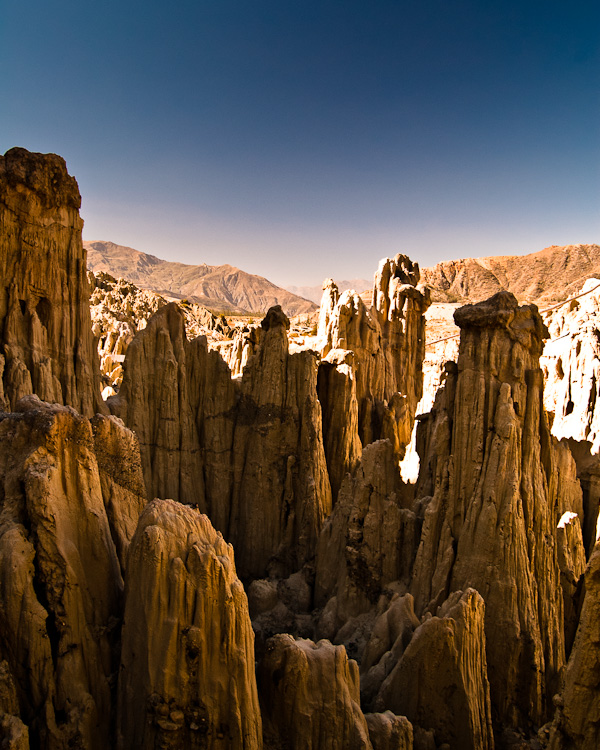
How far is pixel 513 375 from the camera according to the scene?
15.6 meters

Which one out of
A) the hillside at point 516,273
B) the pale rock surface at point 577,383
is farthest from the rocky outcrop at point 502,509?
the hillside at point 516,273

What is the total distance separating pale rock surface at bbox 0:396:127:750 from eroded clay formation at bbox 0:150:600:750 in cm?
4

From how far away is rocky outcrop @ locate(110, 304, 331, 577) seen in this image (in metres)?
23.6

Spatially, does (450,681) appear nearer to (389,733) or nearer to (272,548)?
(389,733)

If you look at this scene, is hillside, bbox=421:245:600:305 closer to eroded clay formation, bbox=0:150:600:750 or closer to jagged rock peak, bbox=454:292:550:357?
eroded clay formation, bbox=0:150:600:750

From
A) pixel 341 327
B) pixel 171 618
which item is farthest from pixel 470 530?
pixel 341 327

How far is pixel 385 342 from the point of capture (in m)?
34.6

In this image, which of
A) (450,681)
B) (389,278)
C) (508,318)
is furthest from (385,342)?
(450,681)

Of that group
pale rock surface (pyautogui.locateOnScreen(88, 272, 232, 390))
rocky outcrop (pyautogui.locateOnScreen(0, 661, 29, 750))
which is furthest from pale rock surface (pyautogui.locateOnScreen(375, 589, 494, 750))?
pale rock surface (pyautogui.locateOnScreen(88, 272, 232, 390))

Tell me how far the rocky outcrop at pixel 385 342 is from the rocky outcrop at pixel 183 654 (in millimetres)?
16672

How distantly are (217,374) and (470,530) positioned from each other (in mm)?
14660

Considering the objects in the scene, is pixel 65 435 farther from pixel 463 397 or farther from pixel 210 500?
pixel 210 500

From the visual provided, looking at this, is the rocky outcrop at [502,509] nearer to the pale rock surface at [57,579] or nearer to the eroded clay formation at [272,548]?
the eroded clay formation at [272,548]

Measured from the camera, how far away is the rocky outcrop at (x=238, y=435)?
23578 millimetres
